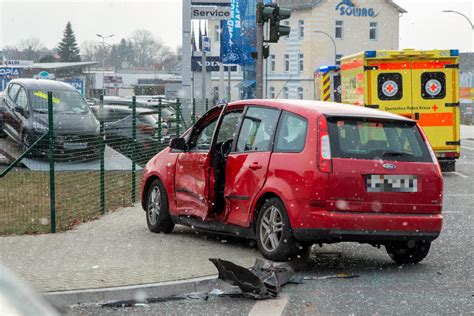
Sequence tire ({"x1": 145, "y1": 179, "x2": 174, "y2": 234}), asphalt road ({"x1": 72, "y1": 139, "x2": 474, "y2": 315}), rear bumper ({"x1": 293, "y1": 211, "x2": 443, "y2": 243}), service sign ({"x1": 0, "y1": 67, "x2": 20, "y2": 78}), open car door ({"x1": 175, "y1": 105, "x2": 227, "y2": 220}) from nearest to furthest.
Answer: asphalt road ({"x1": 72, "y1": 139, "x2": 474, "y2": 315})
rear bumper ({"x1": 293, "y1": 211, "x2": 443, "y2": 243})
open car door ({"x1": 175, "y1": 105, "x2": 227, "y2": 220})
tire ({"x1": 145, "y1": 179, "x2": 174, "y2": 234})
service sign ({"x1": 0, "y1": 67, "x2": 20, "y2": 78})

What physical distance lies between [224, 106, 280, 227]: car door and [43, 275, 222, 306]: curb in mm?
1475

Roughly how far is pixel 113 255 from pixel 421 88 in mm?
13466

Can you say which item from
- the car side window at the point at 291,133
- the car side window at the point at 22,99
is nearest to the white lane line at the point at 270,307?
the car side window at the point at 291,133

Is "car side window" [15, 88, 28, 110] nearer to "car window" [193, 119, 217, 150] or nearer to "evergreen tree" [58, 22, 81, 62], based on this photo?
"car window" [193, 119, 217, 150]

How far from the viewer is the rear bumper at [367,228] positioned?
764 cm

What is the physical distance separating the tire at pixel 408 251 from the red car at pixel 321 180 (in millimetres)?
11

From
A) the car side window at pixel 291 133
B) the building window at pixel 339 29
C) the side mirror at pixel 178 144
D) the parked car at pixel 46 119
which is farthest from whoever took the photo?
the building window at pixel 339 29

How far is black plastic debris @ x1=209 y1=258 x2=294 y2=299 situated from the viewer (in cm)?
676

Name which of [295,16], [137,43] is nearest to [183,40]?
[295,16]

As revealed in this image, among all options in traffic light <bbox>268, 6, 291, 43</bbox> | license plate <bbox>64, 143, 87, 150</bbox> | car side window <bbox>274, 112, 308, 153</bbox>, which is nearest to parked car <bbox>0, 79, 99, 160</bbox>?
license plate <bbox>64, 143, 87, 150</bbox>

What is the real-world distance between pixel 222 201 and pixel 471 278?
264cm

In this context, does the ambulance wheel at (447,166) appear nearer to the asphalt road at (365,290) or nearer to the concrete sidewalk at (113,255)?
the asphalt road at (365,290)

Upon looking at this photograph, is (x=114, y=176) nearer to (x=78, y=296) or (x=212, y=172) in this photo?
(x=212, y=172)

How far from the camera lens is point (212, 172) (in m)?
9.03
